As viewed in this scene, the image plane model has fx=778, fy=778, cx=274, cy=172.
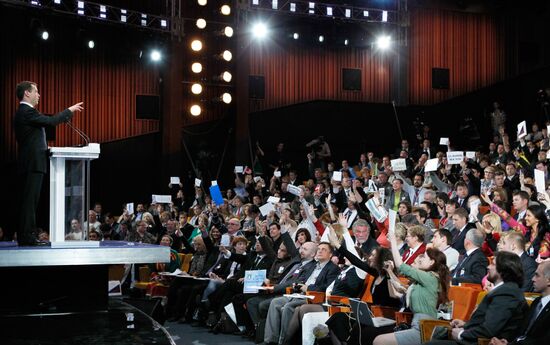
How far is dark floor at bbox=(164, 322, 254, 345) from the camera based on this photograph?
874cm

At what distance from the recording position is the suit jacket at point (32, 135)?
5527 millimetres

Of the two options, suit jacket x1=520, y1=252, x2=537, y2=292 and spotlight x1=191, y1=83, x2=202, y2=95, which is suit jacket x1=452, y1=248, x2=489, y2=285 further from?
spotlight x1=191, y1=83, x2=202, y2=95

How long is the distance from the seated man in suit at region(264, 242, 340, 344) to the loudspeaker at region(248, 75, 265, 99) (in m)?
12.0

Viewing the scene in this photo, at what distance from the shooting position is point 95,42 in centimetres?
1922

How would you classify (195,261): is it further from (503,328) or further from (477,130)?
(477,130)

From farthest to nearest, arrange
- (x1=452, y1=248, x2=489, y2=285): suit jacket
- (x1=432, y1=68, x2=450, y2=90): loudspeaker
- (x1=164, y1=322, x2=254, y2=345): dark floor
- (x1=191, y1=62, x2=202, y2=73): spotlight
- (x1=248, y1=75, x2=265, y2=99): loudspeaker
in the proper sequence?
(x1=432, y1=68, x2=450, y2=90): loudspeaker → (x1=248, y1=75, x2=265, y2=99): loudspeaker → (x1=191, y1=62, x2=202, y2=73): spotlight → (x1=164, y1=322, x2=254, y2=345): dark floor → (x1=452, y1=248, x2=489, y2=285): suit jacket

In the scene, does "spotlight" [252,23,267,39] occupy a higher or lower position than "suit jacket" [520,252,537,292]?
higher

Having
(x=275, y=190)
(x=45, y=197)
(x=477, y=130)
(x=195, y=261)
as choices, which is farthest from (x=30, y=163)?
(x=477, y=130)

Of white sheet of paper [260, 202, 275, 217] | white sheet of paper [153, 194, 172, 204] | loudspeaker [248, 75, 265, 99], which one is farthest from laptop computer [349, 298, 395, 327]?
loudspeaker [248, 75, 265, 99]

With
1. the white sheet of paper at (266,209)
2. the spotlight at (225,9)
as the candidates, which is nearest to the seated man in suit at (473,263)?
the white sheet of paper at (266,209)

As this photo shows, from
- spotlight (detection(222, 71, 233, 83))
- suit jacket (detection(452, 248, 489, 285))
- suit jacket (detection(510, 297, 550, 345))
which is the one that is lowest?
suit jacket (detection(510, 297, 550, 345))

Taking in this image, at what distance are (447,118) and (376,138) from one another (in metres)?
1.84

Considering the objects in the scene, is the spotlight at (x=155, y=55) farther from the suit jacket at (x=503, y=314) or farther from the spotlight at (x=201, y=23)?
the suit jacket at (x=503, y=314)

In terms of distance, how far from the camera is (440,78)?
21.0 metres
